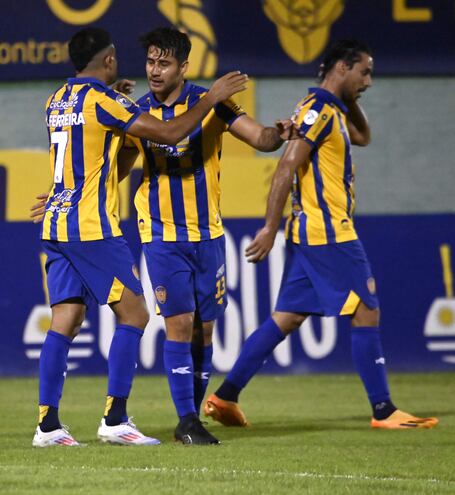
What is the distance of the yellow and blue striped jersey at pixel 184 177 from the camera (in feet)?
17.5

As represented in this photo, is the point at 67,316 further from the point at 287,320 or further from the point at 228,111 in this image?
the point at 287,320

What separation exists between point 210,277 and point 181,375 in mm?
460

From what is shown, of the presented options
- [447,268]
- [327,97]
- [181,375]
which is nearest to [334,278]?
[327,97]

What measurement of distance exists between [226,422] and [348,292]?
89 cm

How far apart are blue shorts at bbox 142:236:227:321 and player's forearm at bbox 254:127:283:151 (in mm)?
544

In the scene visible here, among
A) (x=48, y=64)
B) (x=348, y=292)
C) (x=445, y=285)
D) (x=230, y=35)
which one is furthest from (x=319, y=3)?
(x=348, y=292)

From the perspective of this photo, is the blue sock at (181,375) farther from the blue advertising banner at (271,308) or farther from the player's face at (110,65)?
the blue advertising banner at (271,308)

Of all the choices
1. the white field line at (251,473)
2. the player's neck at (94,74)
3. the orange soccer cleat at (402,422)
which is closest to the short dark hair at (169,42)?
the player's neck at (94,74)

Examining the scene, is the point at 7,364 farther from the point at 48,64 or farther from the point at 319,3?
the point at 319,3

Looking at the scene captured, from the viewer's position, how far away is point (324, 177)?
6.03 m

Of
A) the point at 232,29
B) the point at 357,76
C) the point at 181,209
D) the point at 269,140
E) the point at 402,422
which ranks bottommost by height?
the point at 402,422

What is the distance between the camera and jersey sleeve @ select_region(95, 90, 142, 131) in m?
5.06

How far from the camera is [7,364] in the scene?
8742 millimetres

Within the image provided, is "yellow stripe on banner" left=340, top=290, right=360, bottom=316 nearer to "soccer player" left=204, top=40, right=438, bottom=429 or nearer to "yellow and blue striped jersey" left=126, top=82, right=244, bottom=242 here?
"soccer player" left=204, top=40, right=438, bottom=429
